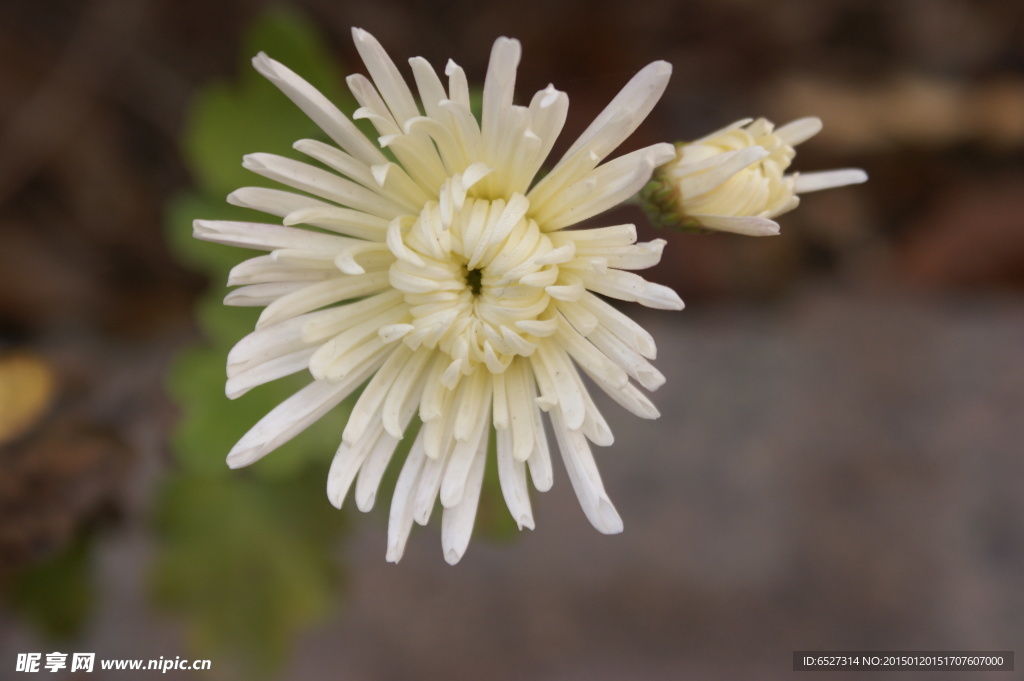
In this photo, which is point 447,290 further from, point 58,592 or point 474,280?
point 58,592

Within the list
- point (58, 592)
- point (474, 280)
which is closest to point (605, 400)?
point (474, 280)

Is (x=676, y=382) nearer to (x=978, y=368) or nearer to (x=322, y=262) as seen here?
(x=978, y=368)

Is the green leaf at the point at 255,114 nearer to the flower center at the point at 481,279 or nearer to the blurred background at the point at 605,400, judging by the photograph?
the blurred background at the point at 605,400

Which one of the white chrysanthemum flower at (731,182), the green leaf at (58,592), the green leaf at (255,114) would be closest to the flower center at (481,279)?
the white chrysanthemum flower at (731,182)

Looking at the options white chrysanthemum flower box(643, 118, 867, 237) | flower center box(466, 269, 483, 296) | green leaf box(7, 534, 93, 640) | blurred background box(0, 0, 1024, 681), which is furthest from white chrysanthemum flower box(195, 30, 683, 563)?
green leaf box(7, 534, 93, 640)

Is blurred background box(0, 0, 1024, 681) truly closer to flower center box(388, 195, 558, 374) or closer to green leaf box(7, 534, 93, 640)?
green leaf box(7, 534, 93, 640)
